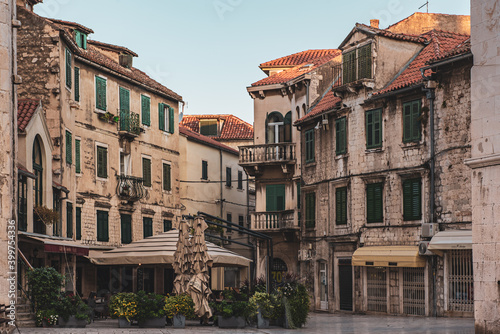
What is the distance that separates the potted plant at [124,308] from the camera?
2317 cm

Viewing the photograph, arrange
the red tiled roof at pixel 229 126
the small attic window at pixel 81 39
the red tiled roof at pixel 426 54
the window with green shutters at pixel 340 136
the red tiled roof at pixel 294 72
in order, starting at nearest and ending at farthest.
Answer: the red tiled roof at pixel 426 54, the window with green shutters at pixel 340 136, the small attic window at pixel 81 39, the red tiled roof at pixel 294 72, the red tiled roof at pixel 229 126

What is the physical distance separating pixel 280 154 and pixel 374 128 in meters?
11.1

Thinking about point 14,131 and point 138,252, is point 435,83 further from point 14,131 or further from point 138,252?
point 14,131

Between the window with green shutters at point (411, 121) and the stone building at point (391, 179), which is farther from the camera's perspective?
the window with green shutters at point (411, 121)

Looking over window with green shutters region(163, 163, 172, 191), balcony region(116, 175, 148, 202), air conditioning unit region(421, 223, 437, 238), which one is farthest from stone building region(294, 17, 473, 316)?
window with green shutters region(163, 163, 172, 191)

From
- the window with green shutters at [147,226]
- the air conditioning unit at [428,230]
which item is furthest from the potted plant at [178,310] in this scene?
the window with green shutters at [147,226]

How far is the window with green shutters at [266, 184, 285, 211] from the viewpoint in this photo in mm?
46938

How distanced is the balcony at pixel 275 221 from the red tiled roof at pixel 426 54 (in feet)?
37.4

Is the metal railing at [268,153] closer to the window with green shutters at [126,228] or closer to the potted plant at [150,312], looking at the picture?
the window with green shutters at [126,228]

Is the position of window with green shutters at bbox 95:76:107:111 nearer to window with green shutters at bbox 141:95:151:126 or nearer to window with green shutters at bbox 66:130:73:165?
window with green shutters at bbox 141:95:151:126

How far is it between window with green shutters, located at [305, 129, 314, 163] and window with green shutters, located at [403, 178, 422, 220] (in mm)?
7971

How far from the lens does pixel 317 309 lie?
4041cm

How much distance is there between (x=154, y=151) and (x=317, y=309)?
12.9m

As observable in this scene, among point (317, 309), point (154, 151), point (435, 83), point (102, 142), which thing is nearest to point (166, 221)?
point (154, 151)
